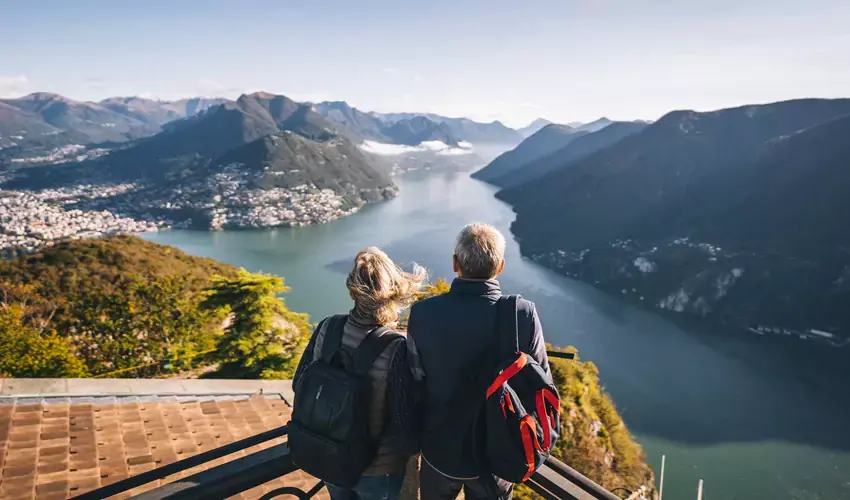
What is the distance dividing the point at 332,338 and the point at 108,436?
2.91 m

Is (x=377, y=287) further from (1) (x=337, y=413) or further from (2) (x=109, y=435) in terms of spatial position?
(2) (x=109, y=435)

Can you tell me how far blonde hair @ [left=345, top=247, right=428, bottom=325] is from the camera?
1.70 meters

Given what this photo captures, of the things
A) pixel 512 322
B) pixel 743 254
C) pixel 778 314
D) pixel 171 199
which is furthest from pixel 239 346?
pixel 171 199

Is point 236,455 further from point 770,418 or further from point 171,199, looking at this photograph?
point 171,199

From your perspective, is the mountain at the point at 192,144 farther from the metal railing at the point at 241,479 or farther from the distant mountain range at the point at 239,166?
the metal railing at the point at 241,479

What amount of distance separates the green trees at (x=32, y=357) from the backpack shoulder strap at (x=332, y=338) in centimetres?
736

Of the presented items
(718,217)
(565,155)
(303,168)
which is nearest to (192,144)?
(303,168)

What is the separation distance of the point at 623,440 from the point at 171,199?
317 ft

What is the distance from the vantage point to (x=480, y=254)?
175 centimetres

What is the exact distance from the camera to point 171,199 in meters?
94.5

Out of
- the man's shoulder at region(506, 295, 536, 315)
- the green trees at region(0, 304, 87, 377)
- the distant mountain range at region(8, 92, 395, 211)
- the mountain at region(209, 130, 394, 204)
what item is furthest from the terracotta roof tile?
the mountain at region(209, 130, 394, 204)

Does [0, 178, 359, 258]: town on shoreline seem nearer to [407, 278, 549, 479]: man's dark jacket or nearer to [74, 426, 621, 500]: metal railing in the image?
[74, 426, 621, 500]: metal railing

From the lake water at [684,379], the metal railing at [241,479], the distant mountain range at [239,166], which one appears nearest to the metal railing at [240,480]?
the metal railing at [241,479]

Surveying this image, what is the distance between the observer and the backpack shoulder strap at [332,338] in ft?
5.52
